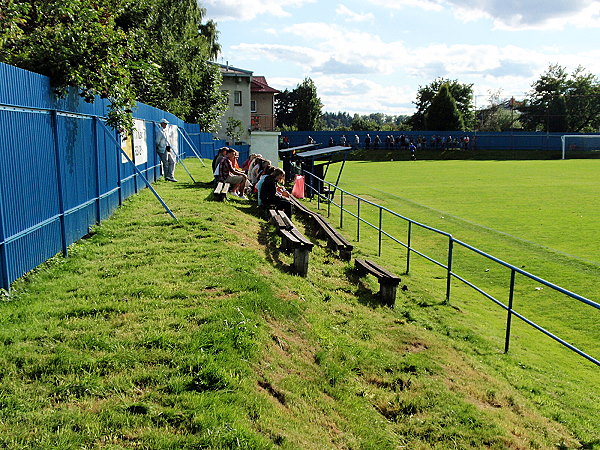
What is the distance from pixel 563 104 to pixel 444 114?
2221 cm

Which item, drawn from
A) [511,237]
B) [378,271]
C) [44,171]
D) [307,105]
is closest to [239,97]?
[307,105]

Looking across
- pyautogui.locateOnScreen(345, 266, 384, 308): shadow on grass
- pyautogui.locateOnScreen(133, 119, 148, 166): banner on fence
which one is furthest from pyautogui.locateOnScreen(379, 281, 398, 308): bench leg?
pyautogui.locateOnScreen(133, 119, 148, 166): banner on fence

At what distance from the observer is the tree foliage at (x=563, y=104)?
83.2 m

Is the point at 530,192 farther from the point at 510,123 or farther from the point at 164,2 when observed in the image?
the point at 510,123

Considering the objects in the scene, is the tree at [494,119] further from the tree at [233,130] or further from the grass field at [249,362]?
the grass field at [249,362]

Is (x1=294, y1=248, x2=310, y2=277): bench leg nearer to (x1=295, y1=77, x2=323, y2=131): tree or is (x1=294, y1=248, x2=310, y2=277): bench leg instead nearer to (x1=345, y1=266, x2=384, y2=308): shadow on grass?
(x1=345, y1=266, x2=384, y2=308): shadow on grass

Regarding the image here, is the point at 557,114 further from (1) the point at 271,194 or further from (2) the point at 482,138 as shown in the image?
(1) the point at 271,194

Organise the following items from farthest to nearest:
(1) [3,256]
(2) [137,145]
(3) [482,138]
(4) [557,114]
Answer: (4) [557,114] < (3) [482,138] < (2) [137,145] < (1) [3,256]

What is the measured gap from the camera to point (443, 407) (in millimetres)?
5574

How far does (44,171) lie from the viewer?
7.66 m

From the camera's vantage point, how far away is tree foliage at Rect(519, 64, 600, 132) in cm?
8325

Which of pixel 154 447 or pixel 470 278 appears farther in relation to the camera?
pixel 470 278

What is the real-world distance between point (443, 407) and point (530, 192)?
23160 millimetres

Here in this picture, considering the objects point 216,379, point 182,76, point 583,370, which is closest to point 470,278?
point 583,370
